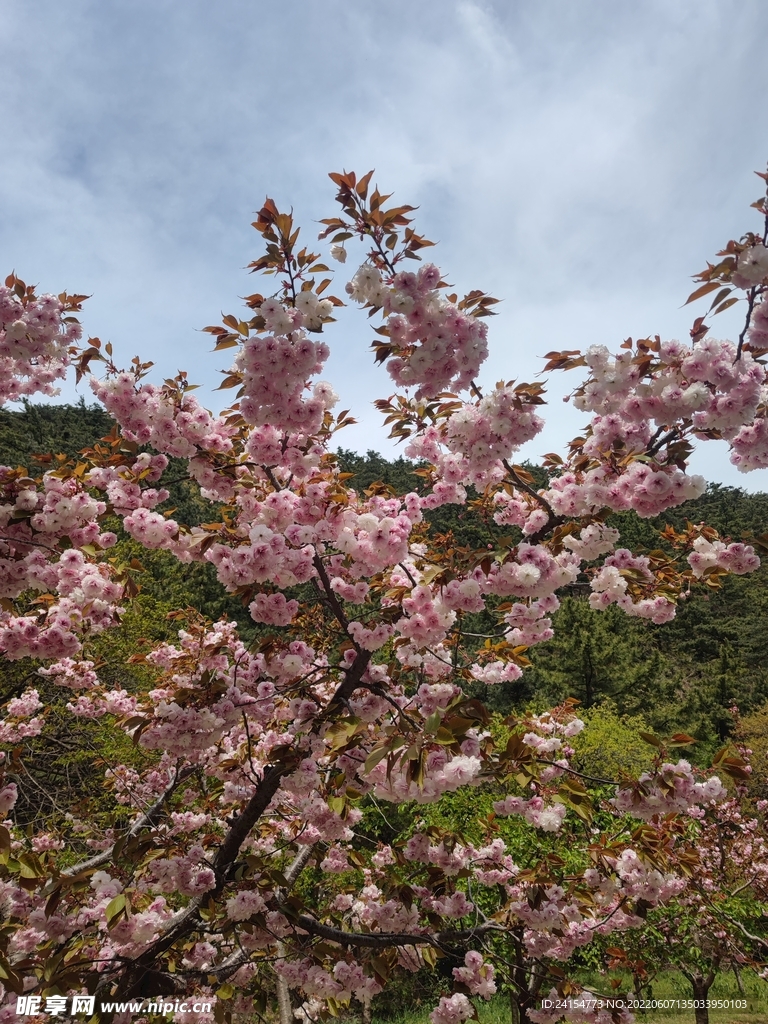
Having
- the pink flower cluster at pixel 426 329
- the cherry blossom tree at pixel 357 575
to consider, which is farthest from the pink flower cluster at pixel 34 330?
the pink flower cluster at pixel 426 329

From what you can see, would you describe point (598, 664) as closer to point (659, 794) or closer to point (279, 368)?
point (659, 794)

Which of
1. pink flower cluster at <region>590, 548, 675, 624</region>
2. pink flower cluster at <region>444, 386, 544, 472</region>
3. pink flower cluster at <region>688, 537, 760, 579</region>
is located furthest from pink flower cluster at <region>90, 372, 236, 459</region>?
pink flower cluster at <region>688, 537, 760, 579</region>

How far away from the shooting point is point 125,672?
1016cm

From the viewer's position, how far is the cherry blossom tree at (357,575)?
244 centimetres

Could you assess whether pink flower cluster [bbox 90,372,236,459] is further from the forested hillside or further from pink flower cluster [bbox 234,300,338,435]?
the forested hillside

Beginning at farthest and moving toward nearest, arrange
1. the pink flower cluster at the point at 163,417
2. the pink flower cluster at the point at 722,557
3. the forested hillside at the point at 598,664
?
1. the forested hillside at the point at 598,664
2. the pink flower cluster at the point at 163,417
3. the pink flower cluster at the point at 722,557

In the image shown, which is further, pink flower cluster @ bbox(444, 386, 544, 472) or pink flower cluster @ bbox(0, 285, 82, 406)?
pink flower cluster @ bbox(0, 285, 82, 406)

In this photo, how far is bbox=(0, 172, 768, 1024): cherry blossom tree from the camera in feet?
7.99

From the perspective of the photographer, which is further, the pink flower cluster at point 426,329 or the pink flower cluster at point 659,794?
the pink flower cluster at point 659,794

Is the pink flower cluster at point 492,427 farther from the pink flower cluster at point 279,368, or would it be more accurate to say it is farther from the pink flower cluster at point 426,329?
the pink flower cluster at point 279,368

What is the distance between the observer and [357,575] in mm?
2842

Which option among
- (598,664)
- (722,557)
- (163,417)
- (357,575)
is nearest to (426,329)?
(357,575)

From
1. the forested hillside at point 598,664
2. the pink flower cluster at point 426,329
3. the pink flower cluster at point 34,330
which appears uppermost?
the pink flower cluster at point 34,330

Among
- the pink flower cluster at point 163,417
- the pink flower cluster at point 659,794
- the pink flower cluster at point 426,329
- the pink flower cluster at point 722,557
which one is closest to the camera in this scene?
the pink flower cluster at point 426,329
